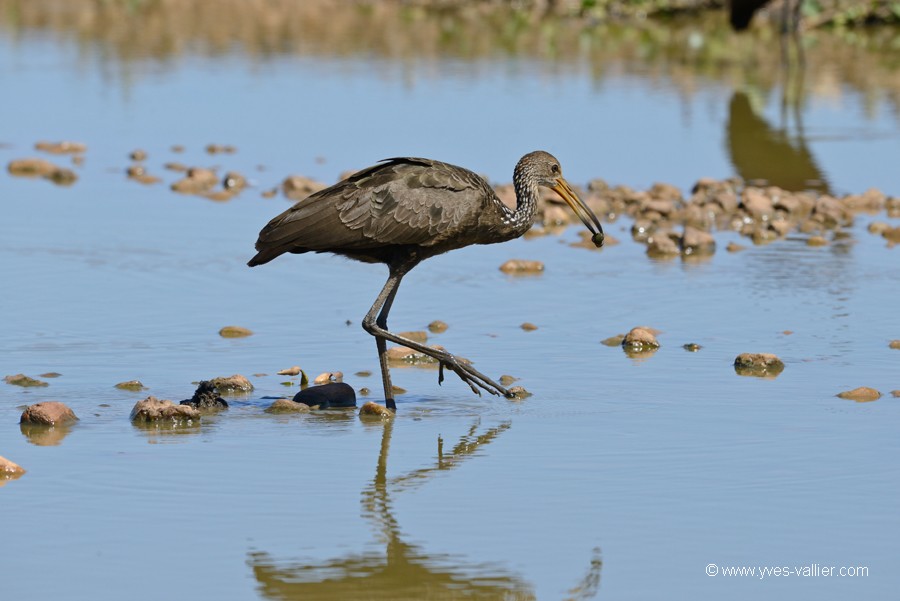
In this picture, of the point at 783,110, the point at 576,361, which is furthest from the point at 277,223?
the point at 783,110

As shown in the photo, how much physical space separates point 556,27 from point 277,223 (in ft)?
74.3

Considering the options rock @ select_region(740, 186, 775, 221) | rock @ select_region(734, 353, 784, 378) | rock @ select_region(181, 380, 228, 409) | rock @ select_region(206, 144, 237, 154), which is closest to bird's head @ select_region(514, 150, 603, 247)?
rock @ select_region(734, 353, 784, 378)

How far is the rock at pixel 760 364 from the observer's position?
29.3ft

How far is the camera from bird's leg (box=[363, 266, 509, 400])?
827 cm

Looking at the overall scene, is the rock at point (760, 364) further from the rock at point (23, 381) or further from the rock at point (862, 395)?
the rock at point (23, 381)

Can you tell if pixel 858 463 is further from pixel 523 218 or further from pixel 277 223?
pixel 277 223

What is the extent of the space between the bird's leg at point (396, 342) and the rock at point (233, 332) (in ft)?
3.98

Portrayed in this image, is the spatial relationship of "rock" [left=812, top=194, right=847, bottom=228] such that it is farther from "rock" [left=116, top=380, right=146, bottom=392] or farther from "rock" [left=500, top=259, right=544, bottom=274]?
"rock" [left=116, top=380, right=146, bottom=392]

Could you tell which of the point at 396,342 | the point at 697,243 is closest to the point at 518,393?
the point at 396,342

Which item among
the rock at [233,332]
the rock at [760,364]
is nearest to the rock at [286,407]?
the rock at [233,332]

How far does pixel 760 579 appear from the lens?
19.1ft

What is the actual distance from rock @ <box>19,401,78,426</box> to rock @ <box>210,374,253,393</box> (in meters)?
0.88

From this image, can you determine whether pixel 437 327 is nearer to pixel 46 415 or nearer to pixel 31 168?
pixel 46 415

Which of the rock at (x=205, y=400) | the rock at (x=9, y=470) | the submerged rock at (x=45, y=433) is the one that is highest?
the rock at (x=205, y=400)
